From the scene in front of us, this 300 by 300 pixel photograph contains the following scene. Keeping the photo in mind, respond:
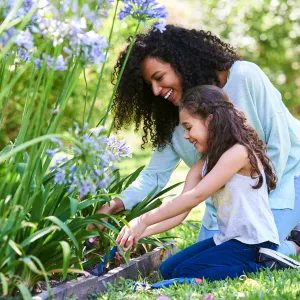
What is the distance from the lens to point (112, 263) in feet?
10.5

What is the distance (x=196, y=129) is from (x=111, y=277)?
798 mm

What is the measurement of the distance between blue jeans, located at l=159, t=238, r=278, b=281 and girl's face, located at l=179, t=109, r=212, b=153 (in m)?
0.48

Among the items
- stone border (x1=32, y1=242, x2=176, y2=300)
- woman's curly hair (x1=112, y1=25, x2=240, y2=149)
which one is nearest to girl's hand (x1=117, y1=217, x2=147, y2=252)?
stone border (x1=32, y1=242, x2=176, y2=300)

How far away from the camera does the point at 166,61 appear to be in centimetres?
A: 352

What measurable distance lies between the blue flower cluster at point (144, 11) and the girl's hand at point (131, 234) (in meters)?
0.91

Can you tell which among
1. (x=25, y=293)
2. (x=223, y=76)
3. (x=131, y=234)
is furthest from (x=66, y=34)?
(x=223, y=76)

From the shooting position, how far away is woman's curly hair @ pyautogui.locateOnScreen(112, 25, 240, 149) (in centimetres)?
352

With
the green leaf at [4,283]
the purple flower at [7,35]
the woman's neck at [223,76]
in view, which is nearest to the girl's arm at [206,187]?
the woman's neck at [223,76]

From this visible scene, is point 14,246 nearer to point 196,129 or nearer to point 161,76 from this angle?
point 196,129

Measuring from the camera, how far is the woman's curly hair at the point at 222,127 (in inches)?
124

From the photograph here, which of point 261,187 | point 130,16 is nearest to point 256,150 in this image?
point 261,187

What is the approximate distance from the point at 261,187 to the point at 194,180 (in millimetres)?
330

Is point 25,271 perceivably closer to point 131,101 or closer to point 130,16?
point 130,16

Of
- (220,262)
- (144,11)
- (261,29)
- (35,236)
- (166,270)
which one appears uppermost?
(261,29)
